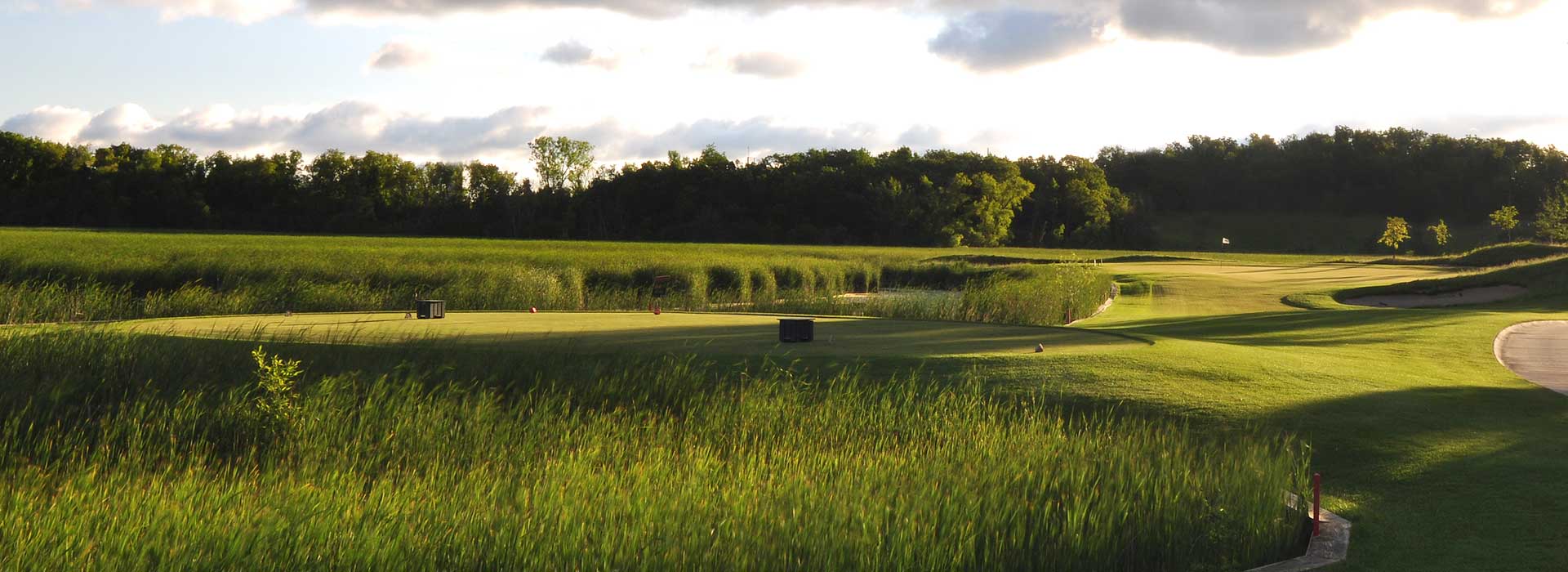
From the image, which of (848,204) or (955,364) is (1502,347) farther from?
(848,204)

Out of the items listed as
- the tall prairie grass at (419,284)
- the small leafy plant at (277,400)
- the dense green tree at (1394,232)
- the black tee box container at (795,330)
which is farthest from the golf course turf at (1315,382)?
the dense green tree at (1394,232)

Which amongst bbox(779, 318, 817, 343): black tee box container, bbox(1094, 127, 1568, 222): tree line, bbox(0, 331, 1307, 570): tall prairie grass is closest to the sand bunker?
bbox(779, 318, 817, 343): black tee box container

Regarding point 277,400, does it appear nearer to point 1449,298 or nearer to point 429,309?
point 429,309

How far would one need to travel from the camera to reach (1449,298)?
27.6 meters

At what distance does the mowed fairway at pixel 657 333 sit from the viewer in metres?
11.5

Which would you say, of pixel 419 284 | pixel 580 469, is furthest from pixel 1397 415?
pixel 419 284

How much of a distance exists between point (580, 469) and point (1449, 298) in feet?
88.4

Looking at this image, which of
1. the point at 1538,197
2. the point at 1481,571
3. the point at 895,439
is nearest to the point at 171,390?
the point at 895,439

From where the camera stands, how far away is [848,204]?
7544cm

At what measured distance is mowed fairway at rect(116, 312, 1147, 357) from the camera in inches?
454

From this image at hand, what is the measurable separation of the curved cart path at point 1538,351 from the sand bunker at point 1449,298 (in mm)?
7372

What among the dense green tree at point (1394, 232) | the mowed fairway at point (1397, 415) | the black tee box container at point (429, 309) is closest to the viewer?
the mowed fairway at point (1397, 415)

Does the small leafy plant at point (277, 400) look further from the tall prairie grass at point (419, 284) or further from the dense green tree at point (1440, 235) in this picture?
the dense green tree at point (1440, 235)

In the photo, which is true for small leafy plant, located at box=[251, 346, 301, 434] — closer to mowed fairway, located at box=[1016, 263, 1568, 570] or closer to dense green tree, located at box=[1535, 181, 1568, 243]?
mowed fairway, located at box=[1016, 263, 1568, 570]
